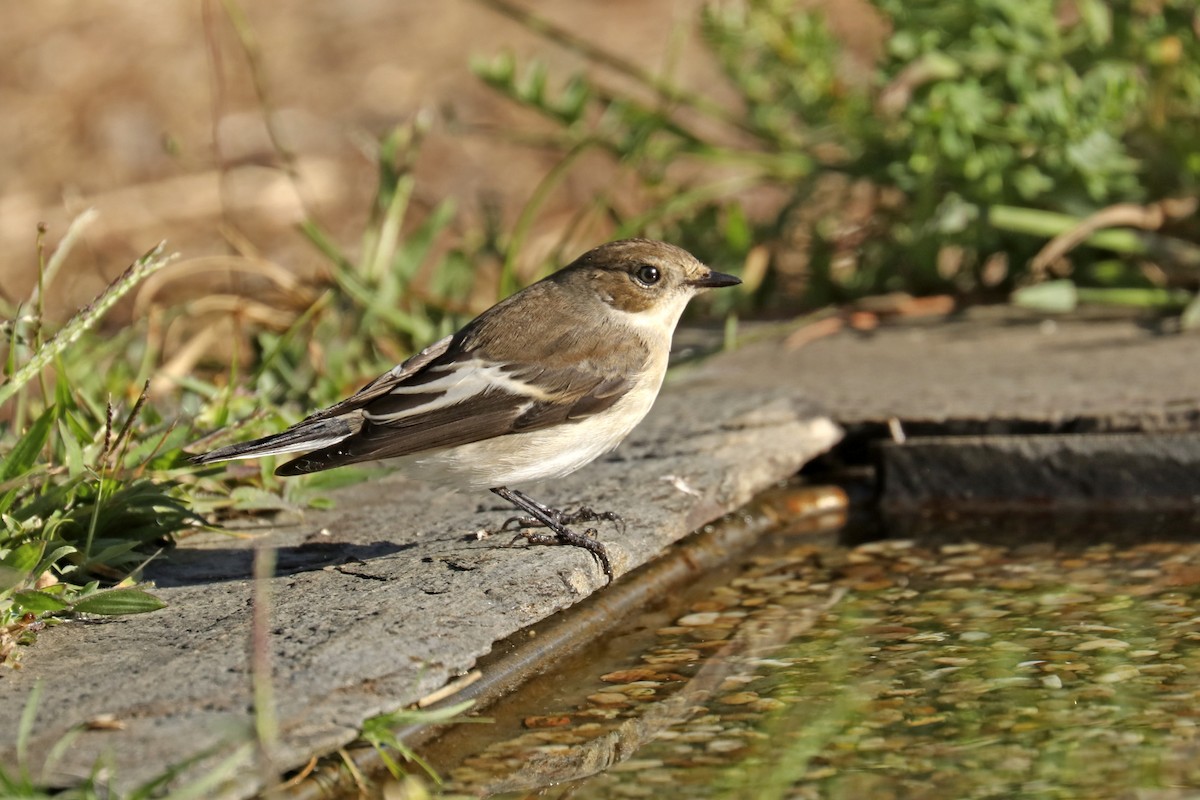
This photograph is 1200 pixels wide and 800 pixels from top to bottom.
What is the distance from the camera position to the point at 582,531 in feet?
12.2

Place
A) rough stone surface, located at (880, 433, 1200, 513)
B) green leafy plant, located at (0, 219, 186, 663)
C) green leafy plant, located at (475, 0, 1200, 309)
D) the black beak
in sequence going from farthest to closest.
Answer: green leafy plant, located at (475, 0, 1200, 309)
the black beak
rough stone surface, located at (880, 433, 1200, 513)
green leafy plant, located at (0, 219, 186, 663)

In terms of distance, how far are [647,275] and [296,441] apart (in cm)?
124

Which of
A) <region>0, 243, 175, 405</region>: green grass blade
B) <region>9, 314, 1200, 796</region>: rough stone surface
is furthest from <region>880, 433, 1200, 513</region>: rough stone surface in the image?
<region>0, 243, 175, 405</region>: green grass blade

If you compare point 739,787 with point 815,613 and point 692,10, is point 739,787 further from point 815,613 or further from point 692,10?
point 692,10

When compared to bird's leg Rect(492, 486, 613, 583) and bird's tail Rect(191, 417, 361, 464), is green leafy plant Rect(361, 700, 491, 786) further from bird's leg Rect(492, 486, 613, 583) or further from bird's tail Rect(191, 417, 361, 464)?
bird's tail Rect(191, 417, 361, 464)

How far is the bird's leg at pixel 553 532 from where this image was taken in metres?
3.49

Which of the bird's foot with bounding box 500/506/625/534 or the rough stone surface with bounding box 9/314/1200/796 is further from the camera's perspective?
the bird's foot with bounding box 500/506/625/534

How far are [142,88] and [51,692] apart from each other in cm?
691

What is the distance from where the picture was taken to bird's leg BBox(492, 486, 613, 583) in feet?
11.4

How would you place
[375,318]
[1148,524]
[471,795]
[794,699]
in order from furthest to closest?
[375,318] < [1148,524] < [794,699] < [471,795]

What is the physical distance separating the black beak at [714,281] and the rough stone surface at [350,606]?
0.42 metres

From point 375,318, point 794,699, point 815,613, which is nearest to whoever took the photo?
point 794,699

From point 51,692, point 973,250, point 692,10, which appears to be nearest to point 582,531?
point 51,692

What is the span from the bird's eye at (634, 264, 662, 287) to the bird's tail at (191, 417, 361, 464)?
41.8 inches
